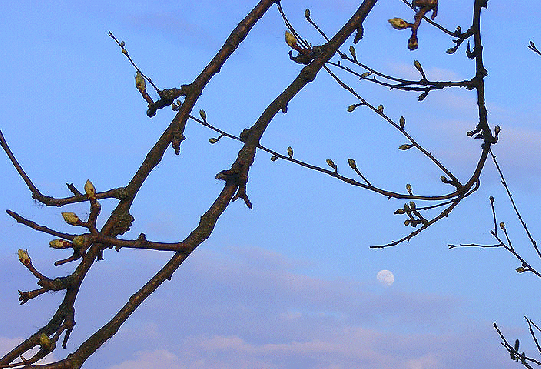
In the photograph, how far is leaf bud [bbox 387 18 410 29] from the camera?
2363 mm

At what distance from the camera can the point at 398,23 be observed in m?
2.40

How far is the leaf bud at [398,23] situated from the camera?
2.36m

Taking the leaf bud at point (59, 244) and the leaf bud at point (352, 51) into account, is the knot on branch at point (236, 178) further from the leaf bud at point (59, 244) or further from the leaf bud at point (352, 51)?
the leaf bud at point (352, 51)

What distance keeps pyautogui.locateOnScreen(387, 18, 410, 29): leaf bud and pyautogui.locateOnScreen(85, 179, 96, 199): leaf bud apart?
3.51 ft

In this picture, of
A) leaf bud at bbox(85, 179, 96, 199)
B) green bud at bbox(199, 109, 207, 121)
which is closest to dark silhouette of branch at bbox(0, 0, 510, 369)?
leaf bud at bbox(85, 179, 96, 199)

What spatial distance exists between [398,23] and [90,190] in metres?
1.08

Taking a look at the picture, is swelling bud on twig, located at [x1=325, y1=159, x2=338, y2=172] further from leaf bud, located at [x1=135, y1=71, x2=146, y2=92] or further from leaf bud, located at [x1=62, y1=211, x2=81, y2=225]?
leaf bud, located at [x1=62, y1=211, x2=81, y2=225]

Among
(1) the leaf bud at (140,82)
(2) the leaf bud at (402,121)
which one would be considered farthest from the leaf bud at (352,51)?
(1) the leaf bud at (140,82)

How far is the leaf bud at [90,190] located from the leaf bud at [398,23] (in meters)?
1.07

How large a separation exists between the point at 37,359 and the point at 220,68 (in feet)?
4.14

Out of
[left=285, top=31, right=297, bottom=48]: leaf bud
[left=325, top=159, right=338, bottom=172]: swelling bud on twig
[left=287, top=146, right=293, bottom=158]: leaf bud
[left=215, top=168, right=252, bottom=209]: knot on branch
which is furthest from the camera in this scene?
[left=287, top=146, right=293, bottom=158]: leaf bud

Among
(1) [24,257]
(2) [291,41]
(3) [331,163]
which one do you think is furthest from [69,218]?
(3) [331,163]

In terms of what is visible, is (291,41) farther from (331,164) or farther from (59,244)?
A: (59,244)

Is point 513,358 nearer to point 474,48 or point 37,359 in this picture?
point 474,48
